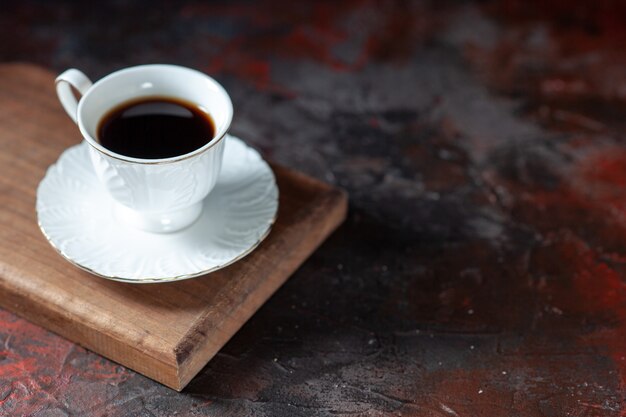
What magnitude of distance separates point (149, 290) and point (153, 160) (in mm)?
149

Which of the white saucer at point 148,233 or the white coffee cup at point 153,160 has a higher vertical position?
the white coffee cup at point 153,160

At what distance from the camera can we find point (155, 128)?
980 mm

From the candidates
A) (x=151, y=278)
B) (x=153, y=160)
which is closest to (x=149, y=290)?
(x=151, y=278)

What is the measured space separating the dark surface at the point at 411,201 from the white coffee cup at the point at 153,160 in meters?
0.16

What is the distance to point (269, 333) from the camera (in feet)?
3.24

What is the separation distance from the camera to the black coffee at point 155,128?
3.14 feet

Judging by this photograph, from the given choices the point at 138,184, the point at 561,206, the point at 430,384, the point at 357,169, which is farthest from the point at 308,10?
the point at 430,384

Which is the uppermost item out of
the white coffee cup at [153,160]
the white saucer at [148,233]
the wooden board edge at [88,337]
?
the white coffee cup at [153,160]

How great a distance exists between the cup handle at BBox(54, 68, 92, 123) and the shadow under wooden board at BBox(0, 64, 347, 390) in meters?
0.12

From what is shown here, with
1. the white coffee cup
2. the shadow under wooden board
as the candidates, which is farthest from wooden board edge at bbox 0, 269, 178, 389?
the white coffee cup

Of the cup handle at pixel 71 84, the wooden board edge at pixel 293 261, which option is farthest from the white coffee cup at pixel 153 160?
the wooden board edge at pixel 293 261

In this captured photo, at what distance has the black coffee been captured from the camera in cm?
96

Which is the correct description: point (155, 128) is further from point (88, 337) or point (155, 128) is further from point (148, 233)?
point (88, 337)

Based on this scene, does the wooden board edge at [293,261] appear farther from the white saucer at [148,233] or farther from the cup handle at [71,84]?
the cup handle at [71,84]
